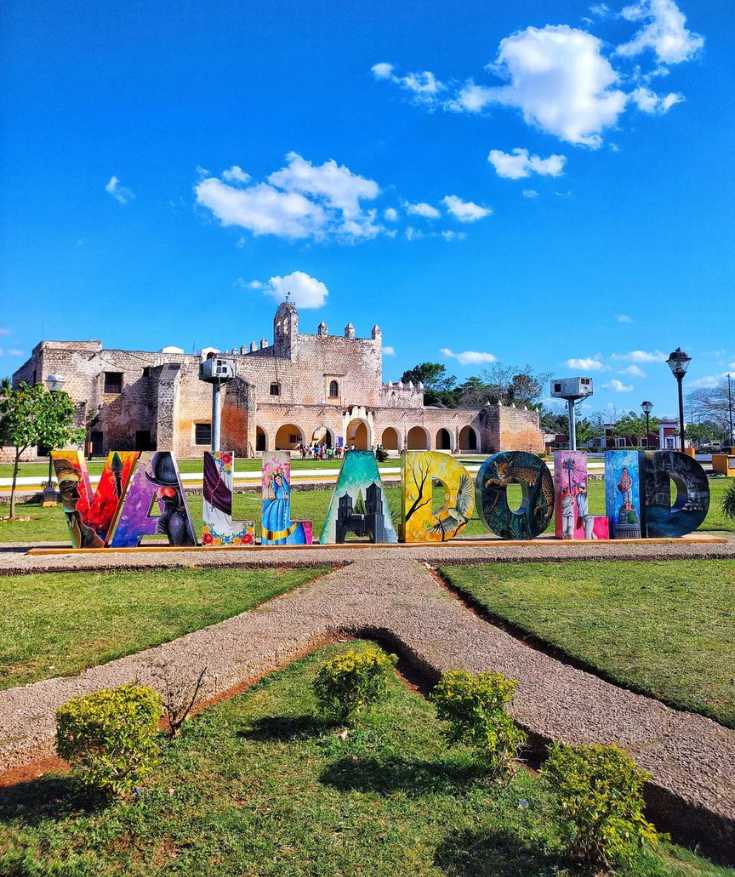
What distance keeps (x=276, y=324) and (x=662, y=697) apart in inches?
1709

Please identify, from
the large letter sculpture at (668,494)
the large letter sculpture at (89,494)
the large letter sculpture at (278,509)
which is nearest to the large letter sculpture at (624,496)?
the large letter sculpture at (668,494)

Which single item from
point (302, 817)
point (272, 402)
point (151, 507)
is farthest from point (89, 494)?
point (272, 402)

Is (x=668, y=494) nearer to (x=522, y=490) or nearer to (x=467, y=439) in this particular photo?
(x=522, y=490)

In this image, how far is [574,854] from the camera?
7.54ft

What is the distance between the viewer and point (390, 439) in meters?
42.0

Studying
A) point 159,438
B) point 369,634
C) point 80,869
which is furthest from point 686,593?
point 159,438

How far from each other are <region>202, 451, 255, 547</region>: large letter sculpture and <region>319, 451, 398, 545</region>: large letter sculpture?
1.24m

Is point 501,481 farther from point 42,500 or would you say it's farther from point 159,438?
point 159,438

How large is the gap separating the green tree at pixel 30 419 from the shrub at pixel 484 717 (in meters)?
11.7

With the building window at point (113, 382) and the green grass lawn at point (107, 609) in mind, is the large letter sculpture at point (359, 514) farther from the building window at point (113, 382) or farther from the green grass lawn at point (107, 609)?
the building window at point (113, 382)

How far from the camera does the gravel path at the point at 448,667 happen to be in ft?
8.80

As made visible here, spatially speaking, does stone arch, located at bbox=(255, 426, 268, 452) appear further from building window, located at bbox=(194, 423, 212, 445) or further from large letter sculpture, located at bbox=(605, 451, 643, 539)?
large letter sculpture, located at bbox=(605, 451, 643, 539)

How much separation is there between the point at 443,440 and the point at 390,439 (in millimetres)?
4136

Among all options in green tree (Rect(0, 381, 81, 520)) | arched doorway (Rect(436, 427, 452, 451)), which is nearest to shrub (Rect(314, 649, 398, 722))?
green tree (Rect(0, 381, 81, 520))
